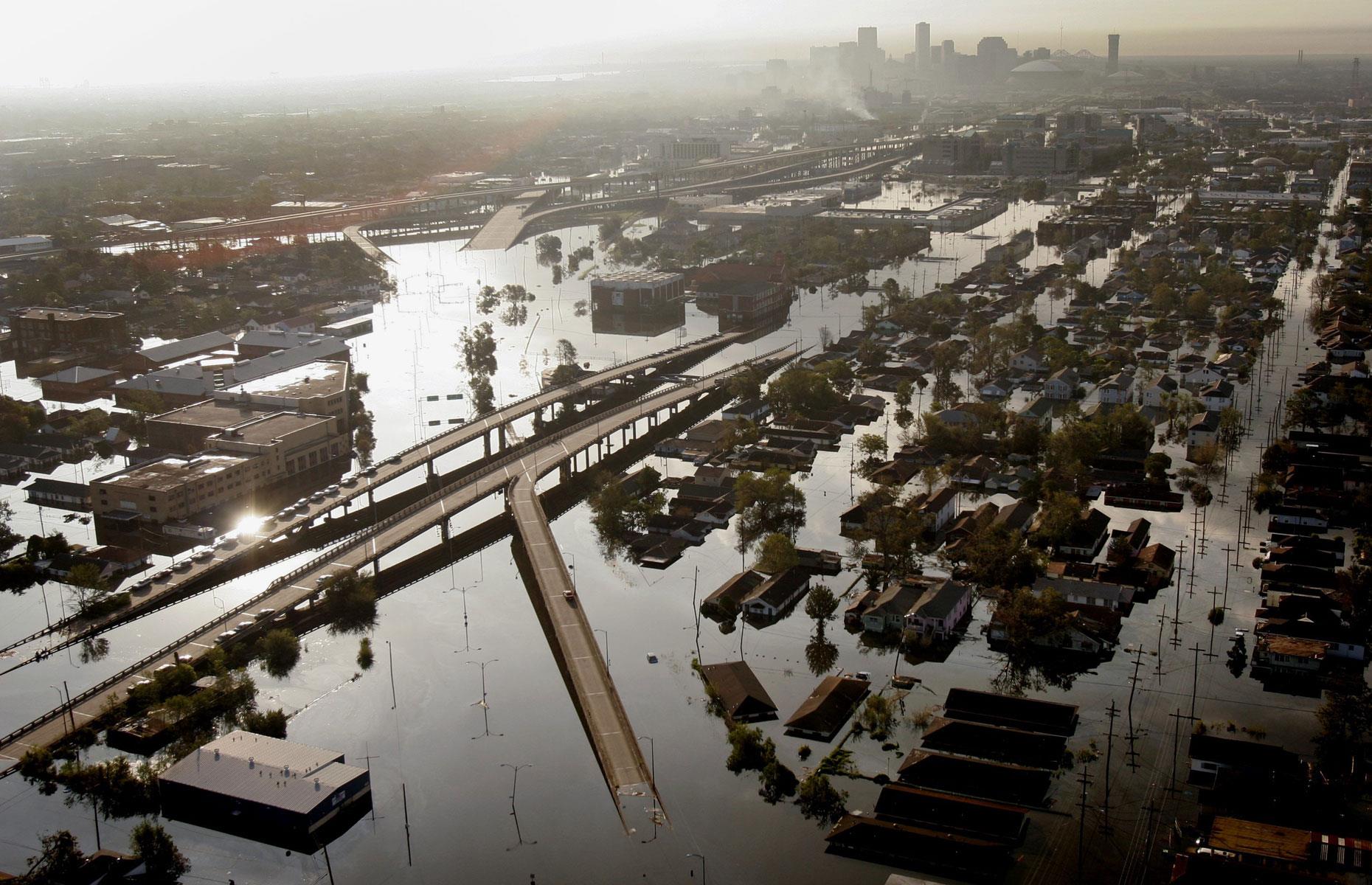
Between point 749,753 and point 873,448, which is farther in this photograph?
point 873,448

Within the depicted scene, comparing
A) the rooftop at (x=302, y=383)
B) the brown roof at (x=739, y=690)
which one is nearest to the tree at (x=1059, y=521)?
the brown roof at (x=739, y=690)

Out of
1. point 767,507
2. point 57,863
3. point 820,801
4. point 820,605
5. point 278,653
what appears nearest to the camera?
point 57,863

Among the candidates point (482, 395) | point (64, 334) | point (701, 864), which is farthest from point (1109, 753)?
point (64, 334)

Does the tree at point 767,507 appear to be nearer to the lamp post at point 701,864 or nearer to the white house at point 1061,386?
the lamp post at point 701,864

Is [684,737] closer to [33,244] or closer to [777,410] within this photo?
[777,410]

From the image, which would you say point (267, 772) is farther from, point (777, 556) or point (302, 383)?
point (302, 383)

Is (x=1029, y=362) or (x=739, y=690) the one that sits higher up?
(x=1029, y=362)
